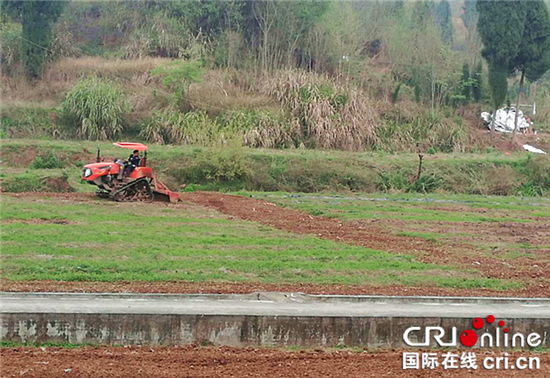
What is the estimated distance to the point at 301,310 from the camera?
12.5 metres

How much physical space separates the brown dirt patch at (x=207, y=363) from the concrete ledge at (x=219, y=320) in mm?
242

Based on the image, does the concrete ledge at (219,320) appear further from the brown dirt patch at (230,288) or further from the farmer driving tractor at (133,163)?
the farmer driving tractor at (133,163)

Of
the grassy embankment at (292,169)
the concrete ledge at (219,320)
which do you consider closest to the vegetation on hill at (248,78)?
the grassy embankment at (292,169)

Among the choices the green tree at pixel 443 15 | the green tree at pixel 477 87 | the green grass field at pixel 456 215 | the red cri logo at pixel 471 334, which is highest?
the green tree at pixel 443 15

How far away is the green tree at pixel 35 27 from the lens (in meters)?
44.3

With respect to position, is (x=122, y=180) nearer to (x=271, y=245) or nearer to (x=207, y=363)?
(x=271, y=245)

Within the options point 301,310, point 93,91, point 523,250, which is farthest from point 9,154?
point 301,310

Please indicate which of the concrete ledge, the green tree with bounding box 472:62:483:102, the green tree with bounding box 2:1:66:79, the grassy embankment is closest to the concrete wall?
the concrete ledge

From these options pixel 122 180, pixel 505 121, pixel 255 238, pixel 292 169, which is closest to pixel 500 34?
pixel 505 121

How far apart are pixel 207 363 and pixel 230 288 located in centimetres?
446

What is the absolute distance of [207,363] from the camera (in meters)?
10.5

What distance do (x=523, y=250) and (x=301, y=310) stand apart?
10293 mm

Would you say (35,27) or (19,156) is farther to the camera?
(35,27)

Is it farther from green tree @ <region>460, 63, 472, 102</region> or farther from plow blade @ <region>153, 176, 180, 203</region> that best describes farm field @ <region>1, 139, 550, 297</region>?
green tree @ <region>460, 63, 472, 102</region>
